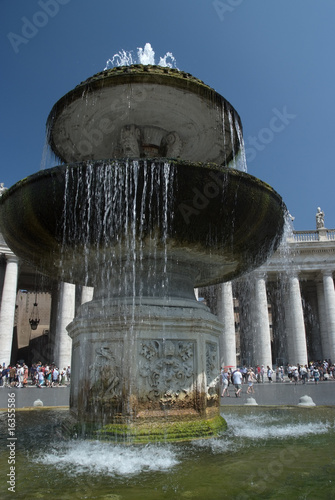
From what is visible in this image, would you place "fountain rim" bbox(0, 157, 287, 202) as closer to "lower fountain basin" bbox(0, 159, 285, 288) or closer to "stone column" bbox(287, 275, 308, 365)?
"lower fountain basin" bbox(0, 159, 285, 288)

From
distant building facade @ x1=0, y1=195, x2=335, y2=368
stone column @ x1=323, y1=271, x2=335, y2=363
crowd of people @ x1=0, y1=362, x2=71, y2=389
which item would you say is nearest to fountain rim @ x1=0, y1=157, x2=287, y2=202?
crowd of people @ x1=0, y1=362, x2=71, y2=389

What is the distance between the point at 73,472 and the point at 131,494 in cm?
76

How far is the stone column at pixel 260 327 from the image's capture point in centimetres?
3344

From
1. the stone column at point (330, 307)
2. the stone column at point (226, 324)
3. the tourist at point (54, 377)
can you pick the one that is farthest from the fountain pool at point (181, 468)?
the stone column at point (330, 307)

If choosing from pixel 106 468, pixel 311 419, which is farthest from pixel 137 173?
pixel 311 419

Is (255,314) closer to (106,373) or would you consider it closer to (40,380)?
(40,380)

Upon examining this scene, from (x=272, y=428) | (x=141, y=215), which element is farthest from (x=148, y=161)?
(x=272, y=428)

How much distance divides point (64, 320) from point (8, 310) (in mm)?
3896

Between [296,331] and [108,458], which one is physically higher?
[296,331]

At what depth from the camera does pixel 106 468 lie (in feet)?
11.4

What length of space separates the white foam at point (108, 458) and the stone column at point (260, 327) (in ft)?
101

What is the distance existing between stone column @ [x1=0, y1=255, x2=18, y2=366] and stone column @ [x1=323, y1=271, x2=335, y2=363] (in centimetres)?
2528

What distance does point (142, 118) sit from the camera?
627cm

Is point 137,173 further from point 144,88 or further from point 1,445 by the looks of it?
point 1,445
